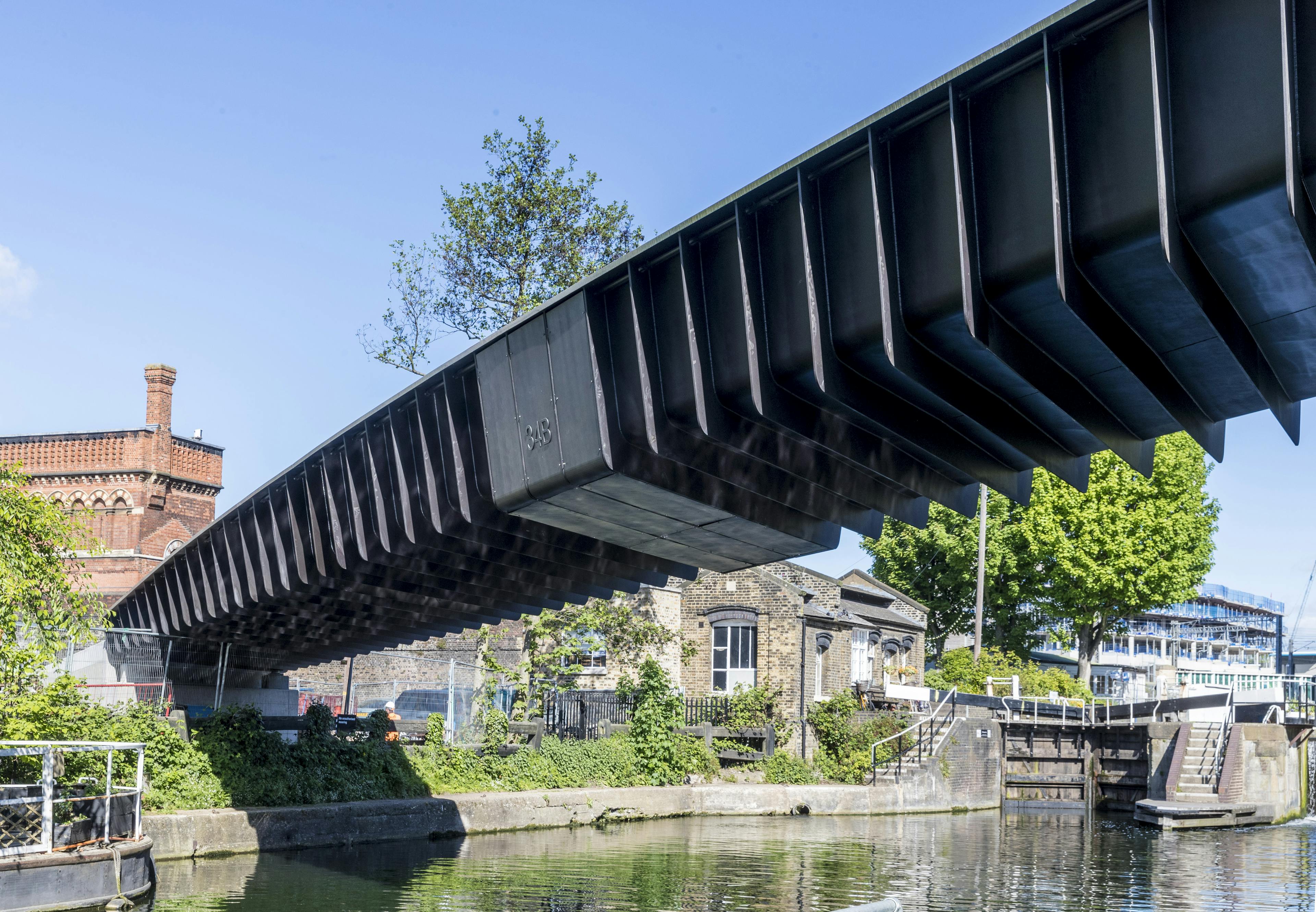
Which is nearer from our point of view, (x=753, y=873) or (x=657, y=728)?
(x=753, y=873)

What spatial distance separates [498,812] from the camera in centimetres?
2261

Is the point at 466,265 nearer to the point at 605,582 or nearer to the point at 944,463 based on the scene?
the point at 605,582

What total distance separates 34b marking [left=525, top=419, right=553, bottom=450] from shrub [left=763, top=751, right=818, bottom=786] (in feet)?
63.3

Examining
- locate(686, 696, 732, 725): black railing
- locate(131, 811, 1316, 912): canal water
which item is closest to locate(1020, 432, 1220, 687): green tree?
locate(686, 696, 732, 725): black railing

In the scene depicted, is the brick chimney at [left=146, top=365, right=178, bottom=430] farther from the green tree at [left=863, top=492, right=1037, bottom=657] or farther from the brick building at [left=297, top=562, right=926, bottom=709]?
the green tree at [left=863, top=492, right=1037, bottom=657]

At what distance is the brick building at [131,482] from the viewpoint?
4700cm

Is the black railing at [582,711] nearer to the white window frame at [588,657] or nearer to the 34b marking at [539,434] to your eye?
the white window frame at [588,657]

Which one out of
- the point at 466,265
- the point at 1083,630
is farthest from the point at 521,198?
the point at 1083,630

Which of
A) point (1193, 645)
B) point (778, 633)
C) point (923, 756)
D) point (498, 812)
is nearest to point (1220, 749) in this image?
point (923, 756)

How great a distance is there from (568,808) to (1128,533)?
112ft

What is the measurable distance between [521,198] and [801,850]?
19.6 metres

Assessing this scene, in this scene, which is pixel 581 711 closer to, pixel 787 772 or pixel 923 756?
pixel 787 772

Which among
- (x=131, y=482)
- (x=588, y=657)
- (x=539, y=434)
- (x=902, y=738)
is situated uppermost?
(x=131, y=482)

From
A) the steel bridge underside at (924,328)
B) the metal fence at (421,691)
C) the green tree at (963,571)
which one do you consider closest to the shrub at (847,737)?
the metal fence at (421,691)
